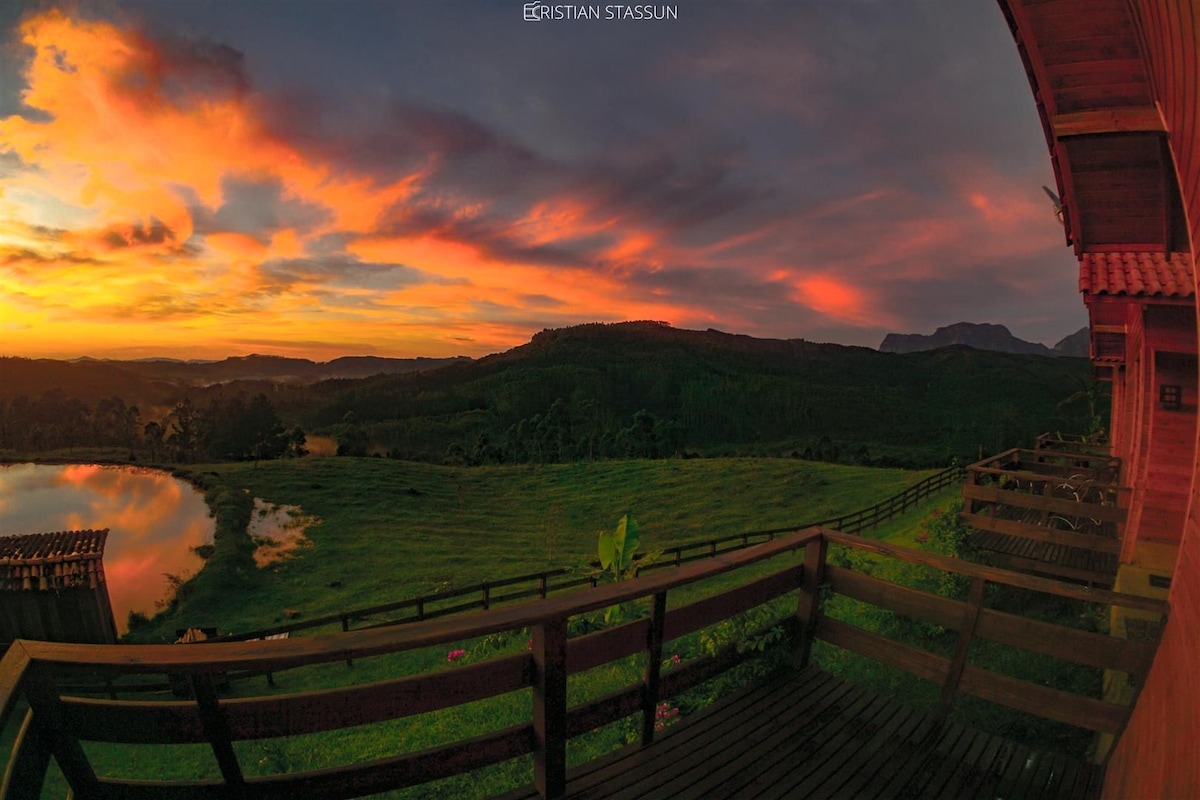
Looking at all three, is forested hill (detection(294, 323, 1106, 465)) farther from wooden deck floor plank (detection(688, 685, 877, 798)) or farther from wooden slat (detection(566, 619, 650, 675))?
wooden slat (detection(566, 619, 650, 675))

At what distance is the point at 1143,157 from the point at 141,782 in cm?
965

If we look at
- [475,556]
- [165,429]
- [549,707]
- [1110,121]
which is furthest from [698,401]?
[549,707]

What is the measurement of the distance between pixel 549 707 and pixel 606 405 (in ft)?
454

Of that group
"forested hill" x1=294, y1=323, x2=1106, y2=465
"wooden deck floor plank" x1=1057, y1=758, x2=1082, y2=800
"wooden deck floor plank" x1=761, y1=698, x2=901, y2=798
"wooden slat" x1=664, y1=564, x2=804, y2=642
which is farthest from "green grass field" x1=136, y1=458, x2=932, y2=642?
"forested hill" x1=294, y1=323, x2=1106, y2=465

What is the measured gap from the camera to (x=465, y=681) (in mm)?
2527

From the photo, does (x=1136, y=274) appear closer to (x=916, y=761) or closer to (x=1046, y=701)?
(x=1046, y=701)

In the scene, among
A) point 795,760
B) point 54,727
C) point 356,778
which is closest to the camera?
point 54,727

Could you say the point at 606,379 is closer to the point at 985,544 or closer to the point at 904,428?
the point at 904,428

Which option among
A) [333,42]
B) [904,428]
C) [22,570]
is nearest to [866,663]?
[333,42]

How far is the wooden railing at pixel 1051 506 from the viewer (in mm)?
8969

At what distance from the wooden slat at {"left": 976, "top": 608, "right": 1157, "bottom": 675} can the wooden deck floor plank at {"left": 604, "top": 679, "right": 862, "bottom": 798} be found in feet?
3.76

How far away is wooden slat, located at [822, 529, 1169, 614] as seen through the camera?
307 cm

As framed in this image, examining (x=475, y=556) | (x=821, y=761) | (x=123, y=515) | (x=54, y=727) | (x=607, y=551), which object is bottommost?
(x=123, y=515)

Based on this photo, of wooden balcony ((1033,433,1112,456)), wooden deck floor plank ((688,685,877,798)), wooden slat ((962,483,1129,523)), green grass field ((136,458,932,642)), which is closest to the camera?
wooden deck floor plank ((688,685,877,798))
